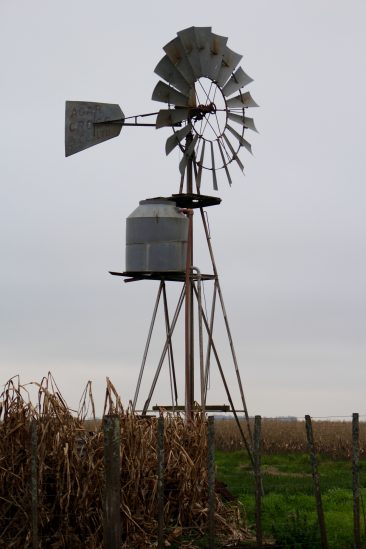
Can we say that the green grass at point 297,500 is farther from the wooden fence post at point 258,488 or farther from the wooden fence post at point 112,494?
the wooden fence post at point 112,494

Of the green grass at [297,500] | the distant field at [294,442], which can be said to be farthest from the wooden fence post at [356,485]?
the distant field at [294,442]

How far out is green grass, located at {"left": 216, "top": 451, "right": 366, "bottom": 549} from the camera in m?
14.2

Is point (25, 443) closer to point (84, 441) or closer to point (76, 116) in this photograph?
point (84, 441)

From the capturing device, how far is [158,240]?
64.0 feet

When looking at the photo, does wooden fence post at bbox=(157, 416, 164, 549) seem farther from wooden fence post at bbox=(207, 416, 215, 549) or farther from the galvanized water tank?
the galvanized water tank

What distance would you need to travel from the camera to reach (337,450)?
1438 inches

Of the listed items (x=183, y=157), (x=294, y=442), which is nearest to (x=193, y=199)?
(x=183, y=157)

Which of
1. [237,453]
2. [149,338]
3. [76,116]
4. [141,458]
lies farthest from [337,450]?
[141,458]

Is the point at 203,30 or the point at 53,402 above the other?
the point at 203,30

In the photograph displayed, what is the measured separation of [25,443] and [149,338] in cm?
677

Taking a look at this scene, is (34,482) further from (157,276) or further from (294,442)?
(294,442)

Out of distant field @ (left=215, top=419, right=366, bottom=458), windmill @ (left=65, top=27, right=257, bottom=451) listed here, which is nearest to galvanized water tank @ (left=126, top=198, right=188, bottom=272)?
windmill @ (left=65, top=27, right=257, bottom=451)

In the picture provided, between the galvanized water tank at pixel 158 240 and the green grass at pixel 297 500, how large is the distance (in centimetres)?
461

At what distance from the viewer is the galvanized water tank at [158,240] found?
63.8 ft
